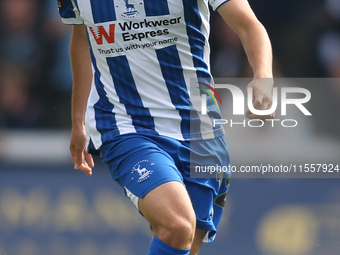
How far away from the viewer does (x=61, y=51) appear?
580cm

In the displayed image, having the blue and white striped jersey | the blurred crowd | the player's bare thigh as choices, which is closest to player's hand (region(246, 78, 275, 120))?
the player's bare thigh

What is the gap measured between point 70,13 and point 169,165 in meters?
0.97

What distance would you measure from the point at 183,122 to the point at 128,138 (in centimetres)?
29

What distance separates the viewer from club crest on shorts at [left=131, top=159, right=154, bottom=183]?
2.11 meters

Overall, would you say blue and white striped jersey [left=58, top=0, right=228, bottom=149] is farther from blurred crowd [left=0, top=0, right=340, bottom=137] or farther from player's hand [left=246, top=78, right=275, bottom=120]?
blurred crowd [left=0, top=0, right=340, bottom=137]

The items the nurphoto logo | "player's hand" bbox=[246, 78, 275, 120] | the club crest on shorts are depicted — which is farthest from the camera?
the nurphoto logo

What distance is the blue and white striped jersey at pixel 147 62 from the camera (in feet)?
7.79

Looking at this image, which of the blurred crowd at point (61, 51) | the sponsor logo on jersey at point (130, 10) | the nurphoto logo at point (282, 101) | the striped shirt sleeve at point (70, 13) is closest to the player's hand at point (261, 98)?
the sponsor logo on jersey at point (130, 10)

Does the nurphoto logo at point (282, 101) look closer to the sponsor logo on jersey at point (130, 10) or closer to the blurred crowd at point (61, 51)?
the blurred crowd at point (61, 51)

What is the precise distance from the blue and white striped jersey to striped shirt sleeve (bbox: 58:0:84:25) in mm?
107

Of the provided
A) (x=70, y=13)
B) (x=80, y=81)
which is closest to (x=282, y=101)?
(x=80, y=81)

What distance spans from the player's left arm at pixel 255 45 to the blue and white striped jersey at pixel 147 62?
0.25 m

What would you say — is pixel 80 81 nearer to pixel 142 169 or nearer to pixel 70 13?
pixel 70 13

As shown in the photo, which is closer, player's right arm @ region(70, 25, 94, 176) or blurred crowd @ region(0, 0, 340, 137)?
player's right arm @ region(70, 25, 94, 176)
